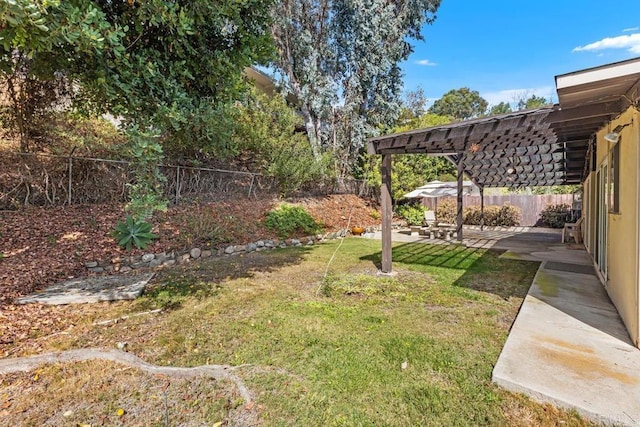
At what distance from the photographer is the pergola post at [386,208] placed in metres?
6.02

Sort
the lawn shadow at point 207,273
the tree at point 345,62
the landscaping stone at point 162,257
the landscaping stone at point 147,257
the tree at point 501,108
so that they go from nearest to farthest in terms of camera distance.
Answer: the lawn shadow at point 207,273 → the landscaping stone at point 147,257 → the landscaping stone at point 162,257 → the tree at point 345,62 → the tree at point 501,108

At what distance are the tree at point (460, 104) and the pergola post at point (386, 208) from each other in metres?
37.8

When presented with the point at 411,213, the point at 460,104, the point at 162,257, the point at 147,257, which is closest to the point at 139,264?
the point at 147,257

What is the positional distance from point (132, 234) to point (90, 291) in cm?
200

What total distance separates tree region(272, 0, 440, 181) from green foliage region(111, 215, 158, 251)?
8624mm

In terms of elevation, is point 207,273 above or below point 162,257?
below

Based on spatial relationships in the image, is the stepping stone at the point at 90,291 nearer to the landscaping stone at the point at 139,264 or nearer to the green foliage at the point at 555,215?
the landscaping stone at the point at 139,264

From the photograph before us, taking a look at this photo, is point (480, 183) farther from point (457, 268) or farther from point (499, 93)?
point (499, 93)

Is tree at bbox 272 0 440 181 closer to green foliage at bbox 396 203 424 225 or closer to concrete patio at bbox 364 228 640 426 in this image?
green foliage at bbox 396 203 424 225

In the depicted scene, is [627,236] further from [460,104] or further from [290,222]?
[460,104]

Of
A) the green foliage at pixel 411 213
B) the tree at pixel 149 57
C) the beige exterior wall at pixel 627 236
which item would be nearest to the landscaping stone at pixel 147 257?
the tree at pixel 149 57

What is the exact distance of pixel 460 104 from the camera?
39.6 m

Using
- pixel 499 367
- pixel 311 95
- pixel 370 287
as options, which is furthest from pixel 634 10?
pixel 499 367

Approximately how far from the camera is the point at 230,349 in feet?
10.5
